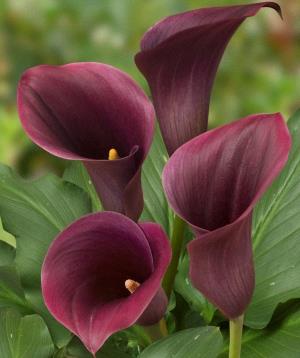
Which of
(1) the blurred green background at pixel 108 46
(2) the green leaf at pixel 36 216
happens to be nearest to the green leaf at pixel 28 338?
(2) the green leaf at pixel 36 216

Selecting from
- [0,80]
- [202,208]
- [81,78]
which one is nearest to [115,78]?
[81,78]

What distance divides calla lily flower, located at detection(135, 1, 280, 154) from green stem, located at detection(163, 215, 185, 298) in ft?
0.23

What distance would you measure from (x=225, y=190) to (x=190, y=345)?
0.12 metres

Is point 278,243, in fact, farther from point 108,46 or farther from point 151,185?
point 108,46

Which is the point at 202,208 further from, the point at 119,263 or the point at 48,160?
the point at 48,160

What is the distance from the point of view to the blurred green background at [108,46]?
2.17 metres

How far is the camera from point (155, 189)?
2.71ft

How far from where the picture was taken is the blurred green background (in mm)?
2170

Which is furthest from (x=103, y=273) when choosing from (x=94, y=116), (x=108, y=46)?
(x=108, y=46)

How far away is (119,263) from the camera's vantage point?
61 centimetres

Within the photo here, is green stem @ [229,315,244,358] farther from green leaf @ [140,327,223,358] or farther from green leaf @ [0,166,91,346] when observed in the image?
green leaf @ [0,166,91,346]

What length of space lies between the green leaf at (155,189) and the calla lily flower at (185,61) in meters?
0.15

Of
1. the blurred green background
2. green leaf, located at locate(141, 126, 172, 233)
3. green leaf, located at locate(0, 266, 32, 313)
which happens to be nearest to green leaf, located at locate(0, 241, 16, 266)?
green leaf, located at locate(0, 266, 32, 313)

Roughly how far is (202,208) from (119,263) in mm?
79
